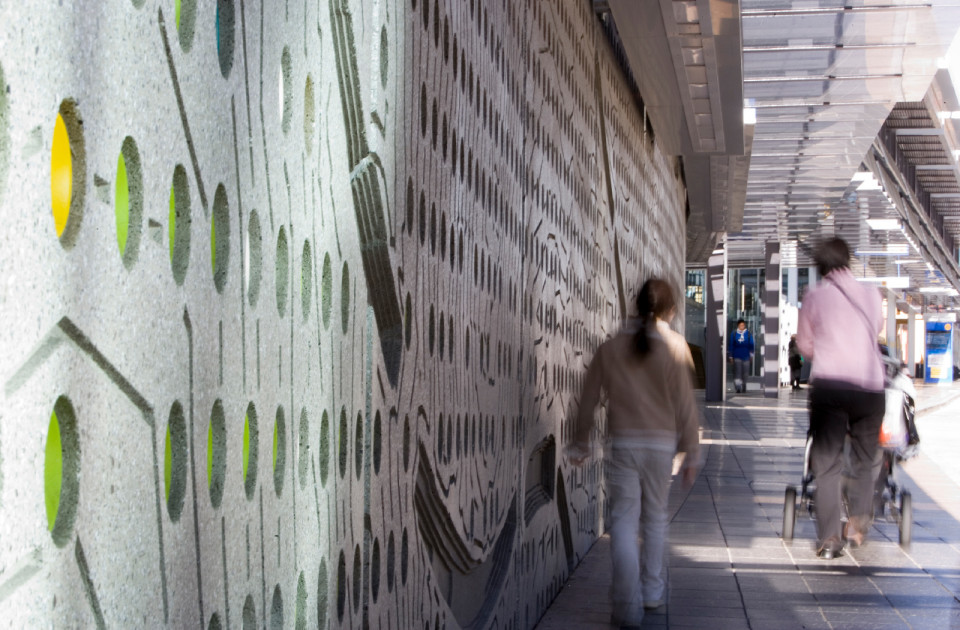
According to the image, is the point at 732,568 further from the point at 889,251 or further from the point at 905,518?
the point at 889,251

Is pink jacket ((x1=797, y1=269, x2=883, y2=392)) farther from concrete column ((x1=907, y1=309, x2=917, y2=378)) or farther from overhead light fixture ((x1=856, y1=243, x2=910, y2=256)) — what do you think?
concrete column ((x1=907, y1=309, x2=917, y2=378))

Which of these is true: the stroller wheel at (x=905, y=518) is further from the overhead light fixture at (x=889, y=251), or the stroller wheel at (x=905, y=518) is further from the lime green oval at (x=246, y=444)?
the overhead light fixture at (x=889, y=251)

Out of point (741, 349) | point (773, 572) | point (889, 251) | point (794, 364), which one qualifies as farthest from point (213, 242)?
point (794, 364)

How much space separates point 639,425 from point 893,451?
289 centimetres

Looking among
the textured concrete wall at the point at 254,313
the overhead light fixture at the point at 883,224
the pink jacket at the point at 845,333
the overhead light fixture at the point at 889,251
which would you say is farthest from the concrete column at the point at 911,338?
the textured concrete wall at the point at 254,313

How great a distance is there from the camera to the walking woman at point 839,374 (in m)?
6.41

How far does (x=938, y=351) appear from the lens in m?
50.9

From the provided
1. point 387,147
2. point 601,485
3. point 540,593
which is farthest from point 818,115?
point 387,147

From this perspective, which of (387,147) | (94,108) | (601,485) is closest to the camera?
(94,108)

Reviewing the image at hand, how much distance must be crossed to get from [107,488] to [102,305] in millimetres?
188

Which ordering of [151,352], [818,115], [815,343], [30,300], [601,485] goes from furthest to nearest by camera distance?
[818,115] < [601,485] < [815,343] < [151,352] < [30,300]

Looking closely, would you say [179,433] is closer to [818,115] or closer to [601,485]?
[601,485]

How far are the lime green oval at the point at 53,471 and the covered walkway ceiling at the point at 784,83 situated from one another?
6.20 m

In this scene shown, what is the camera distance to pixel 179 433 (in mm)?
1390
